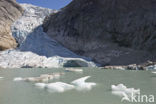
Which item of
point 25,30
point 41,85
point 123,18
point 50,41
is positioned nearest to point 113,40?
point 123,18

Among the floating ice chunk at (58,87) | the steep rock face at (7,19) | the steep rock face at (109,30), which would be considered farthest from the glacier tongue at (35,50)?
the floating ice chunk at (58,87)

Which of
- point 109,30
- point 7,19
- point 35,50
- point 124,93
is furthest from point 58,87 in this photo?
point 7,19

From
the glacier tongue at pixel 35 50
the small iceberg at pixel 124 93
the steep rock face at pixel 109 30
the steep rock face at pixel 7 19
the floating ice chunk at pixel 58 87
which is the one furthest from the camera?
the steep rock face at pixel 7 19

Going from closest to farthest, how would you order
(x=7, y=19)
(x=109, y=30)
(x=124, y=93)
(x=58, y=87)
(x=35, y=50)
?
1. (x=124, y=93)
2. (x=58, y=87)
3. (x=109, y=30)
4. (x=35, y=50)
5. (x=7, y=19)

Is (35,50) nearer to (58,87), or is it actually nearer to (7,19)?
(7,19)

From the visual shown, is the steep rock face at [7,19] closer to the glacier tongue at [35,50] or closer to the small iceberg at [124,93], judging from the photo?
the glacier tongue at [35,50]

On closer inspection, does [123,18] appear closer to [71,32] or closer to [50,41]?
[71,32]

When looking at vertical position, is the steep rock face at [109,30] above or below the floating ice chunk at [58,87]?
above
